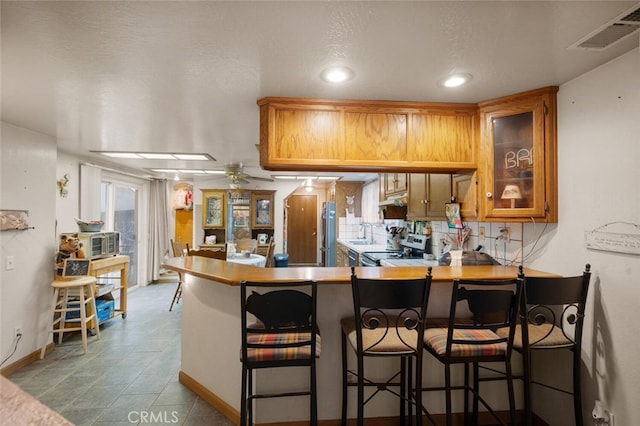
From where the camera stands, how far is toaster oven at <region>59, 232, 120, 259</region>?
321 cm

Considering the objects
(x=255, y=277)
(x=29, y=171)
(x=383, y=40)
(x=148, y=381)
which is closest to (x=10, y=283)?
(x=29, y=171)

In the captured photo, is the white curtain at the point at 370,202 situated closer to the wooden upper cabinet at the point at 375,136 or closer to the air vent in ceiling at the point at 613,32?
the wooden upper cabinet at the point at 375,136

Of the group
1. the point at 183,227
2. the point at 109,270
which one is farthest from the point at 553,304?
the point at 183,227

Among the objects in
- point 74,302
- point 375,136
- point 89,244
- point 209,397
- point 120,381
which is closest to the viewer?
point 375,136

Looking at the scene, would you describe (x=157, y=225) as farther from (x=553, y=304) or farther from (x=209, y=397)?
(x=553, y=304)

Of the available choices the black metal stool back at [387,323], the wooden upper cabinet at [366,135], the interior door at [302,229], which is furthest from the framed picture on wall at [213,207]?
the black metal stool back at [387,323]

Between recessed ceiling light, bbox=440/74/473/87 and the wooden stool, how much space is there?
3.84 m

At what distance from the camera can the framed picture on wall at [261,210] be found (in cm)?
596

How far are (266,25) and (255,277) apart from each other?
4.54ft

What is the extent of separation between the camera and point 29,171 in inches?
109

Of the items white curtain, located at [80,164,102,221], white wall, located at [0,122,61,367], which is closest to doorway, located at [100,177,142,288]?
white curtain, located at [80,164,102,221]

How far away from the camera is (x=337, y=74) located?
1638 millimetres

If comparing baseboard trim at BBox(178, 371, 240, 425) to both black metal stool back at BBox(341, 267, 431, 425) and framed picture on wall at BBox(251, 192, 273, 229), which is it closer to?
black metal stool back at BBox(341, 267, 431, 425)

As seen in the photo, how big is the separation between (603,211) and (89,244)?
4.72 meters
